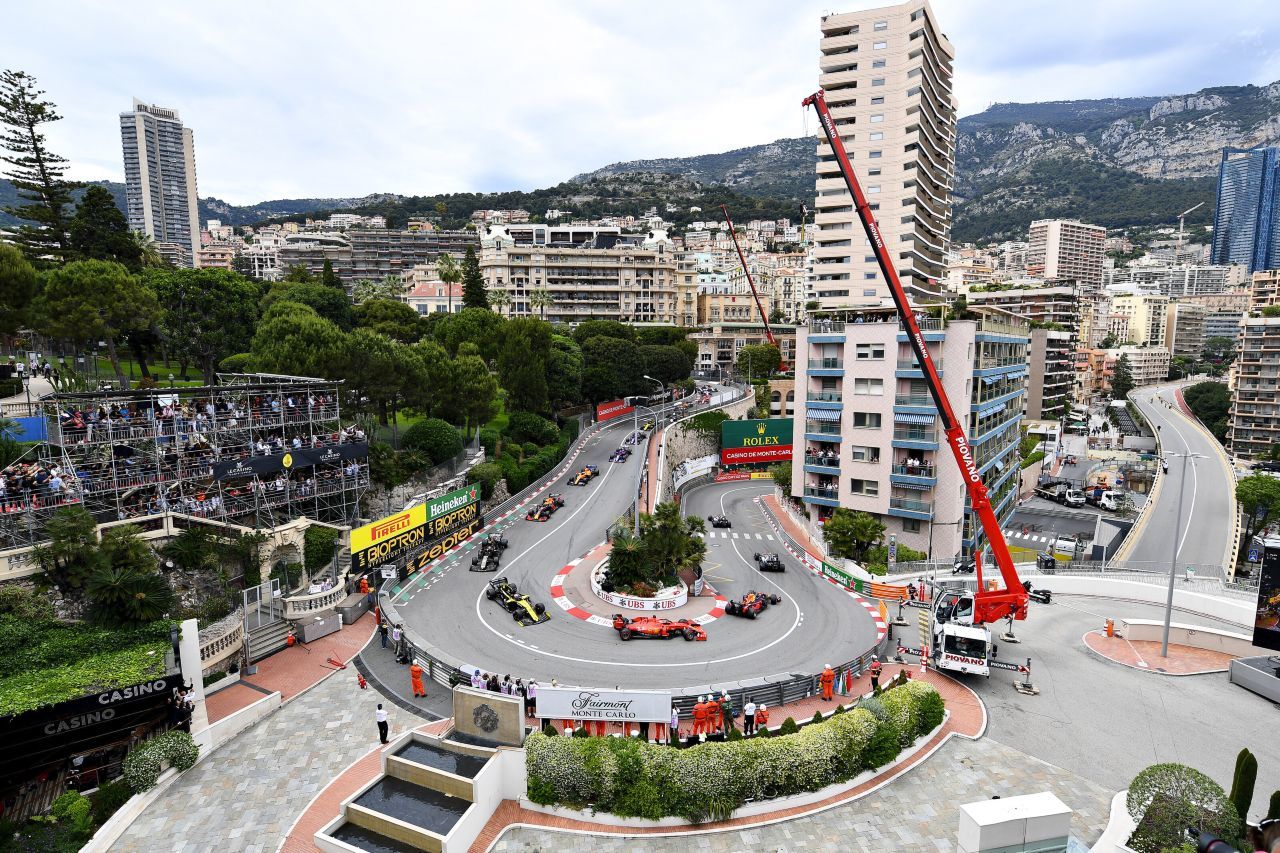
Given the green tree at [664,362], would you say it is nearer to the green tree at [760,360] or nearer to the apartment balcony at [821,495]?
the green tree at [760,360]

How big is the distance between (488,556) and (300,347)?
1640 cm

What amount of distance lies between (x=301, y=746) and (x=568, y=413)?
53.3 meters

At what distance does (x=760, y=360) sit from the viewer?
99.7m

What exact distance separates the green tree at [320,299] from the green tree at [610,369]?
81.9 feet

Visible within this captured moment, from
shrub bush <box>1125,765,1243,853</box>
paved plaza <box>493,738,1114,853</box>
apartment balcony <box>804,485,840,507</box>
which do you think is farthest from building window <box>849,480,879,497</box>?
shrub bush <box>1125,765,1243,853</box>

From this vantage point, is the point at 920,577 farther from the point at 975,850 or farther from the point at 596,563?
the point at 975,850

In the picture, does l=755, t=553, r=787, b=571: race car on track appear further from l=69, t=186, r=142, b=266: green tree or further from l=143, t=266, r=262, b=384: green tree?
l=69, t=186, r=142, b=266: green tree

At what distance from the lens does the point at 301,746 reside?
20688mm

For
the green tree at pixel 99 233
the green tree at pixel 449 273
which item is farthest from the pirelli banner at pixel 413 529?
the green tree at pixel 449 273

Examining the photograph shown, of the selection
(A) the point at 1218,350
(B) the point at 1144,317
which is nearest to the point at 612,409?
(B) the point at 1144,317

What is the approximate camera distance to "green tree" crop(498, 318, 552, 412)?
58125 mm

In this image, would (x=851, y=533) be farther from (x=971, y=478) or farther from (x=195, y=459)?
(x=195, y=459)

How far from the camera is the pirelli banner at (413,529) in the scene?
31.9 meters

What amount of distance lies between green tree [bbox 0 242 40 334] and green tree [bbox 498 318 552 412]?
30.3 meters
